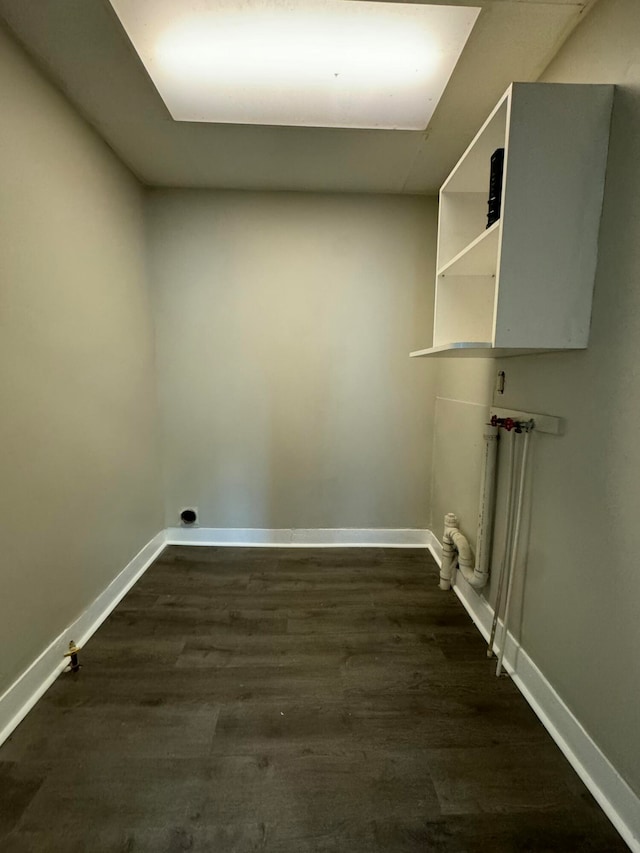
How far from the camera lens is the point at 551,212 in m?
1.13

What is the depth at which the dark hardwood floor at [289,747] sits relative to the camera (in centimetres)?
103

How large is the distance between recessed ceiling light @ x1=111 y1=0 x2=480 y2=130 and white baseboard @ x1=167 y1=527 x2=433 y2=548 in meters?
2.39

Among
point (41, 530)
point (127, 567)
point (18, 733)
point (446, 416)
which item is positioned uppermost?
point (446, 416)

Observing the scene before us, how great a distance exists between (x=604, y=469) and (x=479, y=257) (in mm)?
910

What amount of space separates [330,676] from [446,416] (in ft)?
5.32

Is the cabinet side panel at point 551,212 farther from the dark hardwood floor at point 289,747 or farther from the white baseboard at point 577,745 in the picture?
the dark hardwood floor at point 289,747

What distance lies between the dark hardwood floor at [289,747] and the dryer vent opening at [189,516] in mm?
765

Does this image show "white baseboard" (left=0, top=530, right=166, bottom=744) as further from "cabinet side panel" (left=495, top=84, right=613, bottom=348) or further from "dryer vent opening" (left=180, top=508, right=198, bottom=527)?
→ "cabinet side panel" (left=495, top=84, right=613, bottom=348)

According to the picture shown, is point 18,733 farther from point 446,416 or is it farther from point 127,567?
point 446,416

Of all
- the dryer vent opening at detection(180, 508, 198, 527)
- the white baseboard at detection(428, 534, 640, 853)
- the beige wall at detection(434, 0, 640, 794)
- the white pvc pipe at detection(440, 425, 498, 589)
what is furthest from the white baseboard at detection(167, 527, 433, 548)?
the beige wall at detection(434, 0, 640, 794)

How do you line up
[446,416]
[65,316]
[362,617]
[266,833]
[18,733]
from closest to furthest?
1. [266,833]
2. [18,733]
3. [65,316]
4. [362,617]
5. [446,416]

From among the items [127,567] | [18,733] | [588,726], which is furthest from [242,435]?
[588,726]

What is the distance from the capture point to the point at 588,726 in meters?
1.17

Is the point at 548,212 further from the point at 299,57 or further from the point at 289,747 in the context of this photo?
the point at 289,747
